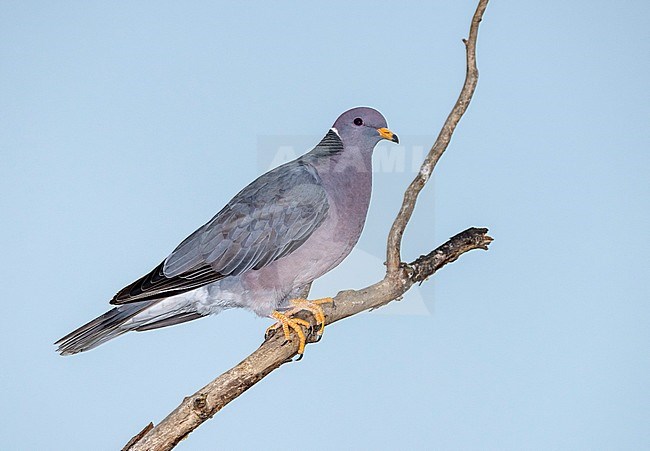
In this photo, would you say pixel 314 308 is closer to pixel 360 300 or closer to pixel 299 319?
pixel 299 319

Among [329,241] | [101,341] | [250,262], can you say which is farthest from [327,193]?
[101,341]

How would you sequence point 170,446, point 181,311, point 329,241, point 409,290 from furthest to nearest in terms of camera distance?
1. point 409,290
2. point 181,311
3. point 329,241
4. point 170,446

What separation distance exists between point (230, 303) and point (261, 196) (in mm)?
493

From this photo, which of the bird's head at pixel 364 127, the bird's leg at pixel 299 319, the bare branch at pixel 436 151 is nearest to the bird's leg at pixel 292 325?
the bird's leg at pixel 299 319

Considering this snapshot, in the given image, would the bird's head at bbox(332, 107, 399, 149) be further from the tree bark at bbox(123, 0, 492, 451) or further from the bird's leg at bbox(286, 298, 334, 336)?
the bird's leg at bbox(286, 298, 334, 336)

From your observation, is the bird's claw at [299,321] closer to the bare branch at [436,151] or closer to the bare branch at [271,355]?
the bare branch at [271,355]

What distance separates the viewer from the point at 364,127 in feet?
10.9

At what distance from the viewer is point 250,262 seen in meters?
3.19

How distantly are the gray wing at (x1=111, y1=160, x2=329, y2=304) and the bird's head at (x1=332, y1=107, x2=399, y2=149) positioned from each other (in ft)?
0.87

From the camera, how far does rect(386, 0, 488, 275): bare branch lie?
10.3ft

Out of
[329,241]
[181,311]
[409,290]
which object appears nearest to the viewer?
[329,241]

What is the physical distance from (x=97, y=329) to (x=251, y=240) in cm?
76

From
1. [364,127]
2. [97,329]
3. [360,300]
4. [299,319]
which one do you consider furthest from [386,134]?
[97,329]

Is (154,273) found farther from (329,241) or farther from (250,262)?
(329,241)
